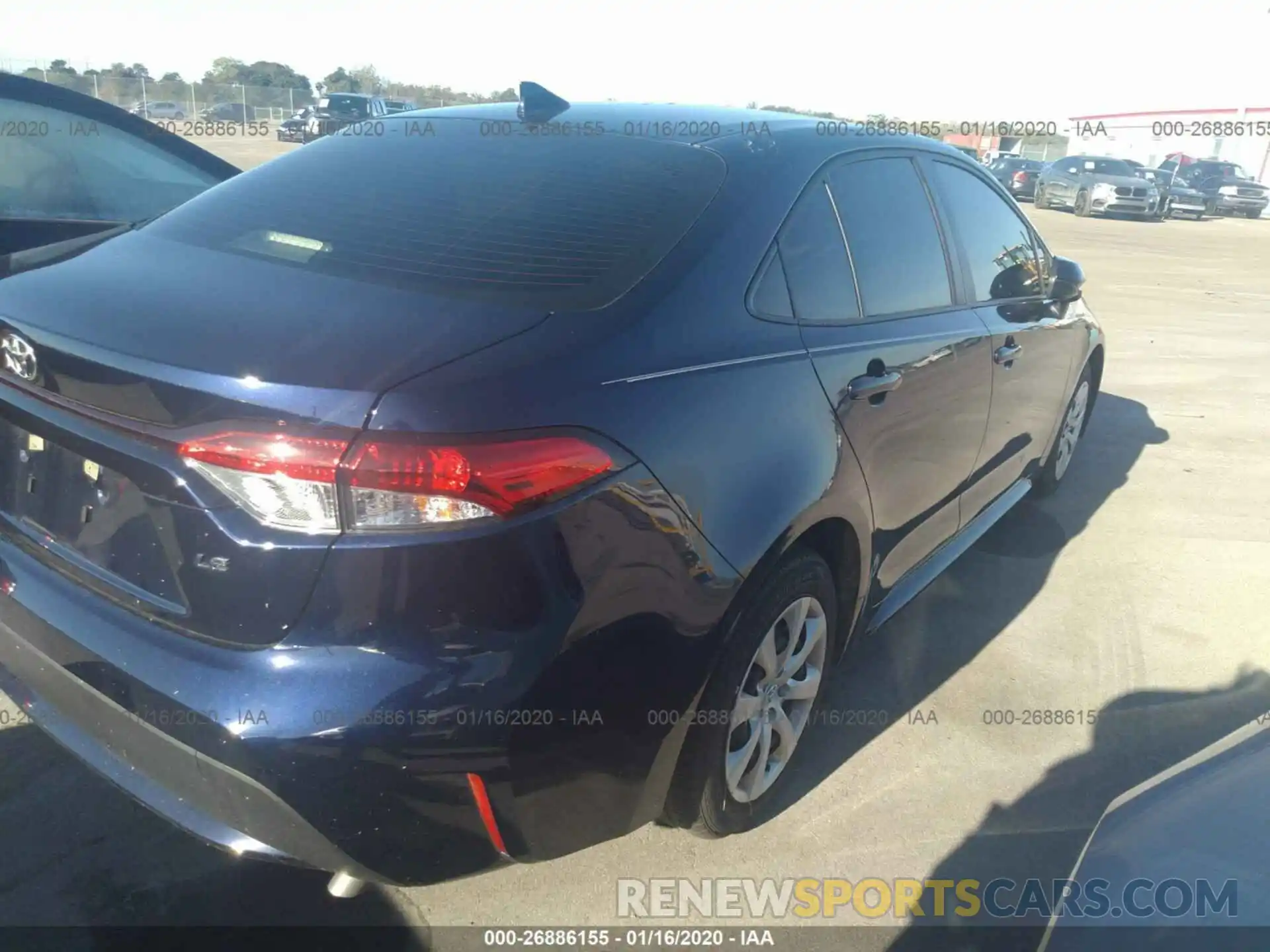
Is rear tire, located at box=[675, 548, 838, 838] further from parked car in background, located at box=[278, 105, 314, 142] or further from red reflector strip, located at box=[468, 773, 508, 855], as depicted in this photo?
parked car in background, located at box=[278, 105, 314, 142]

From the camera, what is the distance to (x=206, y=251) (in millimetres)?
2238

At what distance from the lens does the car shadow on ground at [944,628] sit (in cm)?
304

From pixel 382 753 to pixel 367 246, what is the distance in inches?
45.5

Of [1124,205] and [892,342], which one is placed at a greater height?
[1124,205]

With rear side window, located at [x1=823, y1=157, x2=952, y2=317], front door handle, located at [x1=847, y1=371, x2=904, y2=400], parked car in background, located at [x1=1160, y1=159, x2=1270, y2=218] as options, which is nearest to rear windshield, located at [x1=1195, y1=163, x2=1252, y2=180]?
parked car in background, located at [x1=1160, y1=159, x2=1270, y2=218]

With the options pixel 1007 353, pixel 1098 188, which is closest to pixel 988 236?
pixel 1007 353

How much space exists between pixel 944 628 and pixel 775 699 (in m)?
Answer: 1.45

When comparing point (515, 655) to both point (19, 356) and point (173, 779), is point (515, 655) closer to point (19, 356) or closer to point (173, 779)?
point (173, 779)

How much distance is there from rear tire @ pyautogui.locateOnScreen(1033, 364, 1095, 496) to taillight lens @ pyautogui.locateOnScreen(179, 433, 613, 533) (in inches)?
146

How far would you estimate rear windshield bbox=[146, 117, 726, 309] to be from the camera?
82.4 inches

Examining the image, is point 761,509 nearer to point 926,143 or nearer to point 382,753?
point 382,753

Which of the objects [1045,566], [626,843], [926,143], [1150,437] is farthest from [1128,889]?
[1150,437]

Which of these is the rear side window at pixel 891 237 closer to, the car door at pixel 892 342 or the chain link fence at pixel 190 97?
the car door at pixel 892 342

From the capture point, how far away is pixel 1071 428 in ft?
16.6
